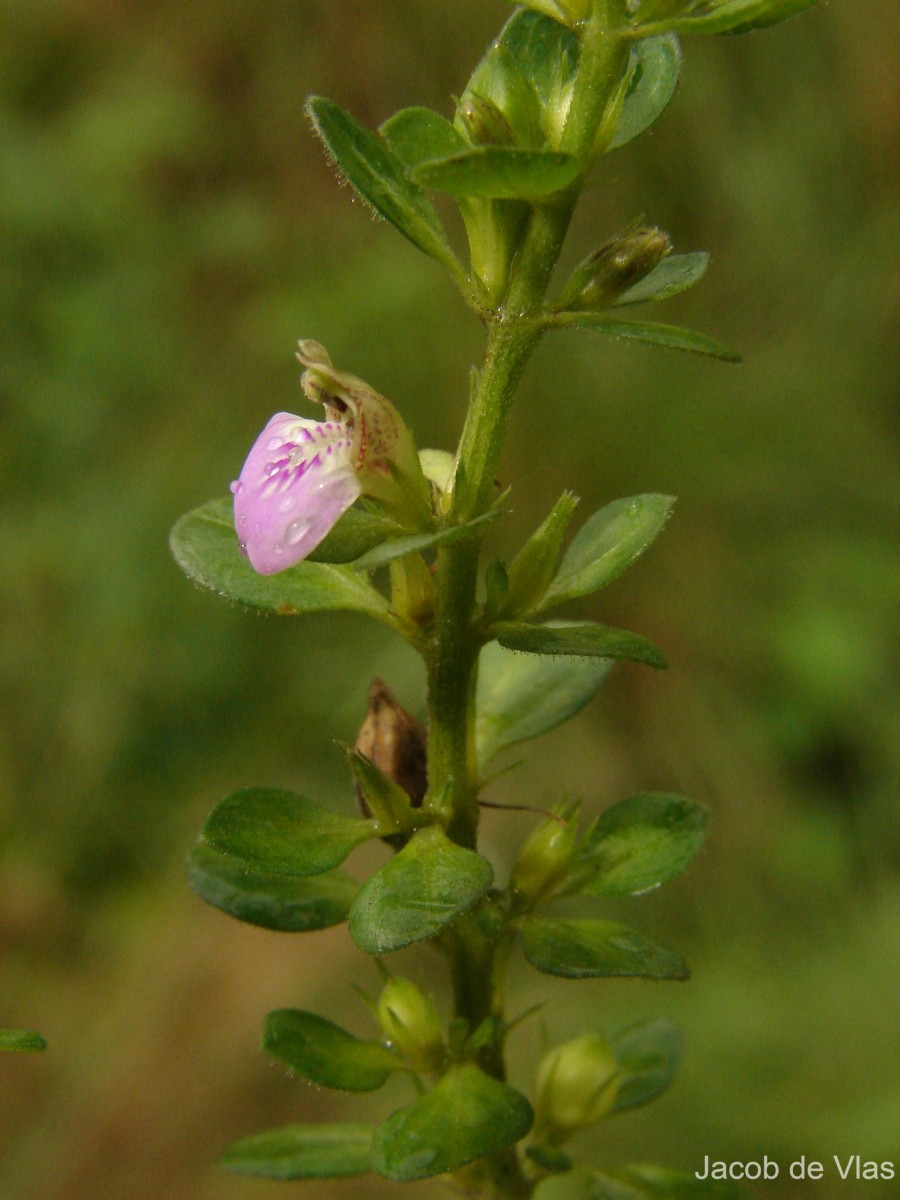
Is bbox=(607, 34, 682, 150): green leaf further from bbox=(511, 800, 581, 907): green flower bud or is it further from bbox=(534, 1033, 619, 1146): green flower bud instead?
bbox=(534, 1033, 619, 1146): green flower bud

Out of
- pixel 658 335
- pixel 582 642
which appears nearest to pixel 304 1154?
pixel 582 642

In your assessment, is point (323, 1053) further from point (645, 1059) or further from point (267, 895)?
point (645, 1059)

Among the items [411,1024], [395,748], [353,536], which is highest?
[353,536]

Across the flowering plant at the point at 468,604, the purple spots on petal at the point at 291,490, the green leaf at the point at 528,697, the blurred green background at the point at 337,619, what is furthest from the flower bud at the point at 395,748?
the blurred green background at the point at 337,619

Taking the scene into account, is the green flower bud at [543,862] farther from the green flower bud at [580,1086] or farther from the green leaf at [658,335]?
the green leaf at [658,335]

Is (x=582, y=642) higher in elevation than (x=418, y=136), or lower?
lower

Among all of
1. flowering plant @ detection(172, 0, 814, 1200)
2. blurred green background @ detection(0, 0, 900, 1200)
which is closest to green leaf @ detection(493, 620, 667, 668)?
flowering plant @ detection(172, 0, 814, 1200)
